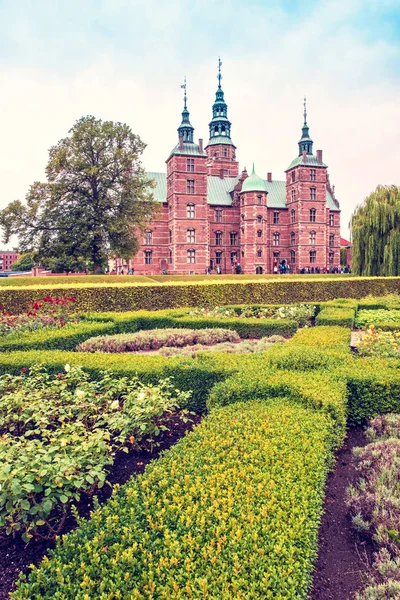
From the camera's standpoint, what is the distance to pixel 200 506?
2.58 metres

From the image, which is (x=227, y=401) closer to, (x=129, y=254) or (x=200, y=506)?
(x=200, y=506)

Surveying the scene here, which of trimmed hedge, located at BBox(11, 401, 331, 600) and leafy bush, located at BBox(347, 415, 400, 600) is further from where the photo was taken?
leafy bush, located at BBox(347, 415, 400, 600)

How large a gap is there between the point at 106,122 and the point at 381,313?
22.1 meters

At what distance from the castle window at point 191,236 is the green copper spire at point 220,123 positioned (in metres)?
19.5

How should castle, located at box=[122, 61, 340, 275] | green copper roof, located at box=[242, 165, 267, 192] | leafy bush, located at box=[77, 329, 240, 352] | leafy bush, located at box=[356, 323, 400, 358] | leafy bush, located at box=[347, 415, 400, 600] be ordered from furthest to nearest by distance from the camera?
green copper roof, located at box=[242, 165, 267, 192] → castle, located at box=[122, 61, 340, 275] → leafy bush, located at box=[77, 329, 240, 352] → leafy bush, located at box=[356, 323, 400, 358] → leafy bush, located at box=[347, 415, 400, 600]

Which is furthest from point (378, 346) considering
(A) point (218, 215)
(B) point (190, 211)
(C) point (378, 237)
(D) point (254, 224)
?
(A) point (218, 215)

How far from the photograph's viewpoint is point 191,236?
1629 inches

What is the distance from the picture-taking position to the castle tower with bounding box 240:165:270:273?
44.1m

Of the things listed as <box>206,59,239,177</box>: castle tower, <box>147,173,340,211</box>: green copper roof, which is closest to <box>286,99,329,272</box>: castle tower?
<box>147,173,340,211</box>: green copper roof

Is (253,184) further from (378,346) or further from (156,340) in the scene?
(378,346)

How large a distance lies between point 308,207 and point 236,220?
7939 millimetres

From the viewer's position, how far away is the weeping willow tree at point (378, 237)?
75.7 ft

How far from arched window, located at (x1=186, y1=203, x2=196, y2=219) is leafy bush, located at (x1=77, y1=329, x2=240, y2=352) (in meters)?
32.4

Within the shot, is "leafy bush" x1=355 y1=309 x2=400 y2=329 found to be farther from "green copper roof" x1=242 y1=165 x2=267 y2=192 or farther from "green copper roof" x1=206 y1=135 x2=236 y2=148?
"green copper roof" x1=206 y1=135 x2=236 y2=148
